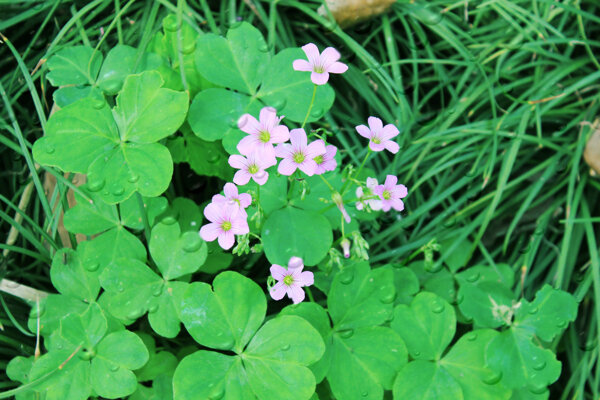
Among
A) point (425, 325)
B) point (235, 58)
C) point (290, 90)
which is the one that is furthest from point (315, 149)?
point (425, 325)

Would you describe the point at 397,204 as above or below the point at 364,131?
below

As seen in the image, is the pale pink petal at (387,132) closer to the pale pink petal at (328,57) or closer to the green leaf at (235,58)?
the pale pink petal at (328,57)

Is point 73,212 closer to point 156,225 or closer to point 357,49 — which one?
point 156,225

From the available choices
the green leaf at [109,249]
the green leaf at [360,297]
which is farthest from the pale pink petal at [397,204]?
the green leaf at [109,249]

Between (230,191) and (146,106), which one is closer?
(230,191)

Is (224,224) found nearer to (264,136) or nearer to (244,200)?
(244,200)

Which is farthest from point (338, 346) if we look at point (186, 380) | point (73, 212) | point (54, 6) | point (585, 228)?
point (54, 6)

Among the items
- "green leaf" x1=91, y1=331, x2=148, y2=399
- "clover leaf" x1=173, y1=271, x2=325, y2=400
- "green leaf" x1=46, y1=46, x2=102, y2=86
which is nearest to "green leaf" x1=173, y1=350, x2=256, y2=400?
"clover leaf" x1=173, y1=271, x2=325, y2=400
